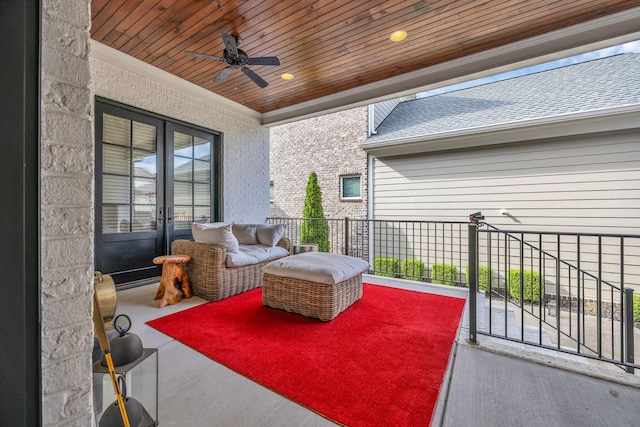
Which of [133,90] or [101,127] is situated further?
[133,90]

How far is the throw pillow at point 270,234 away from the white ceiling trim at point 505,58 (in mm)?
2275

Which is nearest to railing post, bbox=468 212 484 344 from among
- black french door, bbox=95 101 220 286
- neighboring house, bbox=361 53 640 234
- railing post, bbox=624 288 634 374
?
railing post, bbox=624 288 634 374

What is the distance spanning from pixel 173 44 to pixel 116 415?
3.58 m

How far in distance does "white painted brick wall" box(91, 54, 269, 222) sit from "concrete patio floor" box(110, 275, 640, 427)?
318 centimetres

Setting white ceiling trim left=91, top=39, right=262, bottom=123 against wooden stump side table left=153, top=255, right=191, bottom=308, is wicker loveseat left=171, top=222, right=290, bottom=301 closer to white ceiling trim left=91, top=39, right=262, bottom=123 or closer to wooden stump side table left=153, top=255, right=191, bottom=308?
wooden stump side table left=153, top=255, right=191, bottom=308

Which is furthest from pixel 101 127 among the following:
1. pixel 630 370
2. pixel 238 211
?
pixel 630 370

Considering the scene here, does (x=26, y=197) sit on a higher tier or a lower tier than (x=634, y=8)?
lower

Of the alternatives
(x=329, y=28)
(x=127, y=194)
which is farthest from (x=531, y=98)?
(x=127, y=194)

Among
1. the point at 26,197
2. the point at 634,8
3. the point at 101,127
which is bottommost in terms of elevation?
the point at 26,197

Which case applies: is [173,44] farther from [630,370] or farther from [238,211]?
[630,370]

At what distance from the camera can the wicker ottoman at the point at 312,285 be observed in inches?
94.6

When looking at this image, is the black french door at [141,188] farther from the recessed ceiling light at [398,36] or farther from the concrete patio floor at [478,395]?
the recessed ceiling light at [398,36]

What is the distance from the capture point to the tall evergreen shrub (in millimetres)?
6977

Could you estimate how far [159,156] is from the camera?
3.88 m
